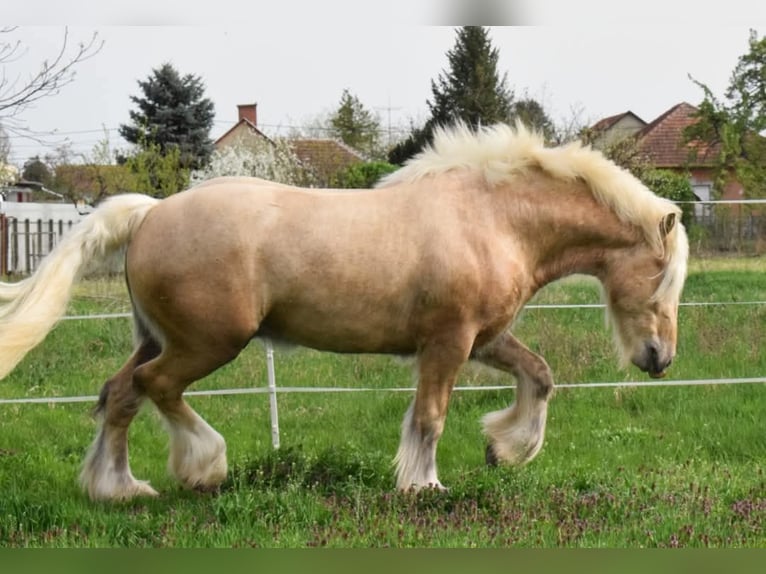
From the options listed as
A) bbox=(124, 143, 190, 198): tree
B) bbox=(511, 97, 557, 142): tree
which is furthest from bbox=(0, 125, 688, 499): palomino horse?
bbox=(511, 97, 557, 142): tree

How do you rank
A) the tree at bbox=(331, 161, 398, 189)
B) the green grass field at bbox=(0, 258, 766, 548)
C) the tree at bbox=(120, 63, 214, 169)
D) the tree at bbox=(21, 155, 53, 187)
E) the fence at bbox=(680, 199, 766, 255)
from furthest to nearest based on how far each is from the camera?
1. the tree at bbox=(21, 155, 53, 187)
2. the tree at bbox=(120, 63, 214, 169)
3. the tree at bbox=(331, 161, 398, 189)
4. the fence at bbox=(680, 199, 766, 255)
5. the green grass field at bbox=(0, 258, 766, 548)

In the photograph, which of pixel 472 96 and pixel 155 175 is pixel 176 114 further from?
pixel 472 96

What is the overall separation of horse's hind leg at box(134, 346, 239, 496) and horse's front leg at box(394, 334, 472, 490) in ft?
3.56

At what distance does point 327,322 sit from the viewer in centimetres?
507

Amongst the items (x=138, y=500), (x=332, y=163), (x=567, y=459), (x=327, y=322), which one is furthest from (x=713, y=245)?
(x=332, y=163)

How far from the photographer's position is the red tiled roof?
91.3ft

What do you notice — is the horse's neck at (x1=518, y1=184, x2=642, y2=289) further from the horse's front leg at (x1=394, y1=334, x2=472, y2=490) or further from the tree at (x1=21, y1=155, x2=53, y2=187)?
the tree at (x1=21, y1=155, x2=53, y2=187)

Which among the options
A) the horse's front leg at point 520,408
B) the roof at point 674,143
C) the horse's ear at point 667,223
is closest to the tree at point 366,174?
the roof at point 674,143

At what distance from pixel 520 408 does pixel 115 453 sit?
8.47 feet

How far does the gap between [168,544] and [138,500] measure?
38.5 inches

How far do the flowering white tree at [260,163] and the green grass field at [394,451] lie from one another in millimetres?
13066

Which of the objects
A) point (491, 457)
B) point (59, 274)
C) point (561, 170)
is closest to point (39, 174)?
point (59, 274)

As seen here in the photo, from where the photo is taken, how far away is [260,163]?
2381 centimetres

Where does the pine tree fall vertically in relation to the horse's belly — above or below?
above
